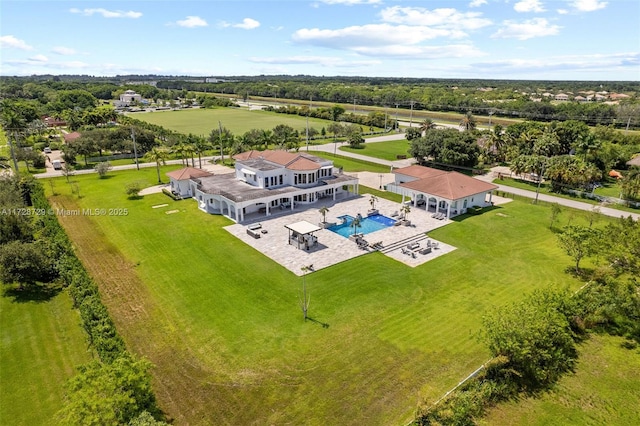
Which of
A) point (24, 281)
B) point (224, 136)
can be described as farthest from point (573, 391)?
point (224, 136)

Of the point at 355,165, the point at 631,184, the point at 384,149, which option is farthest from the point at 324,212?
the point at 384,149

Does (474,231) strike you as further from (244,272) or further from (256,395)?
(256,395)

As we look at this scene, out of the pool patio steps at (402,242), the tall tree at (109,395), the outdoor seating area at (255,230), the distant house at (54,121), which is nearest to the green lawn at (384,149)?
the pool patio steps at (402,242)

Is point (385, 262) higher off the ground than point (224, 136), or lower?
lower

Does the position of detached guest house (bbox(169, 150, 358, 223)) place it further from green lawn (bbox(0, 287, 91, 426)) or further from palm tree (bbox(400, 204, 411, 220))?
green lawn (bbox(0, 287, 91, 426))

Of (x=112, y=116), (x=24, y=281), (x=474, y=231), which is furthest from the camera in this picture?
(x=112, y=116)

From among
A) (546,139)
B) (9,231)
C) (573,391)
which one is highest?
(546,139)

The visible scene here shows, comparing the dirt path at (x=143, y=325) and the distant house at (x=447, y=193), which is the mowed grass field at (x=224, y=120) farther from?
the dirt path at (x=143, y=325)
